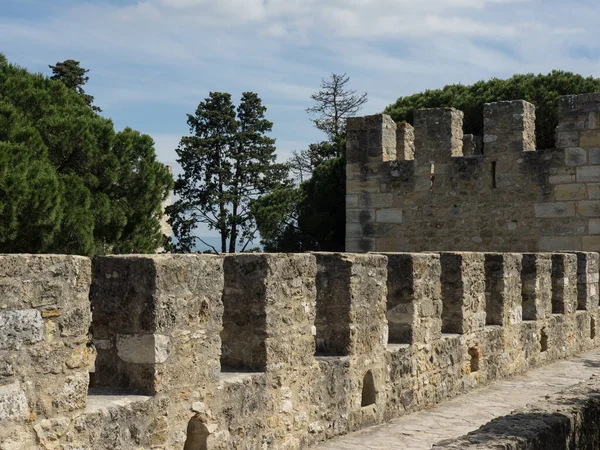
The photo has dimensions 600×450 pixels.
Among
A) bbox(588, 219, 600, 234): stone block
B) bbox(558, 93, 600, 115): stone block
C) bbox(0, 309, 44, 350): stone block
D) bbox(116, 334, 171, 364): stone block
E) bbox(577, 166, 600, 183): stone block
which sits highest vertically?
bbox(558, 93, 600, 115): stone block

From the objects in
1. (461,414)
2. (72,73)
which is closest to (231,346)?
(461,414)

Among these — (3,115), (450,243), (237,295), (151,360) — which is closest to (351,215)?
(450,243)

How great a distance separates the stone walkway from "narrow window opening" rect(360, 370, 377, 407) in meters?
0.21

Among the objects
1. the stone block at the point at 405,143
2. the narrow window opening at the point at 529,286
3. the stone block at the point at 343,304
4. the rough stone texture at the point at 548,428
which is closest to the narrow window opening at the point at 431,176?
the stone block at the point at 405,143

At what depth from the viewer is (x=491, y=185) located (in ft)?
48.6

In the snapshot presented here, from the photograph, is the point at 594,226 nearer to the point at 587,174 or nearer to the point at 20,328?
the point at 587,174

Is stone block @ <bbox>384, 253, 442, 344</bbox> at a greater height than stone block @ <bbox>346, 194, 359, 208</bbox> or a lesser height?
lesser

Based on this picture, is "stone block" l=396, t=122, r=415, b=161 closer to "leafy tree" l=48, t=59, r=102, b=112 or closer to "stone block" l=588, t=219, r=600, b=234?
"stone block" l=588, t=219, r=600, b=234

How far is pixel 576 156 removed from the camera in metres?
14.0

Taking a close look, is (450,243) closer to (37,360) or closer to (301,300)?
(301,300)

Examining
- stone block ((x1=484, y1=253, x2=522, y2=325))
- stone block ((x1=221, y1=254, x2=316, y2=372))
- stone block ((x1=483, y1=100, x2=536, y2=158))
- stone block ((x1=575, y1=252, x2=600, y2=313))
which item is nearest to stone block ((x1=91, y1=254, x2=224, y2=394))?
stone block ((x1=221, y1=254, x2=316, y2=372))

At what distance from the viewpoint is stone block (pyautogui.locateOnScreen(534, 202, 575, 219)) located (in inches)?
557

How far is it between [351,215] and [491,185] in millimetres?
2489

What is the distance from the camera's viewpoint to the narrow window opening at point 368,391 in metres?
6.72
